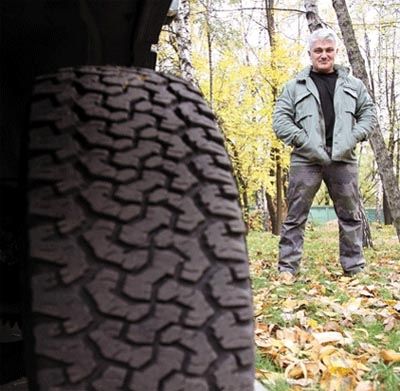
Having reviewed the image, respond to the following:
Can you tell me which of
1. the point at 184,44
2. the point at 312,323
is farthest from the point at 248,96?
the point at 312,323

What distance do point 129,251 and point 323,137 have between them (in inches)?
156

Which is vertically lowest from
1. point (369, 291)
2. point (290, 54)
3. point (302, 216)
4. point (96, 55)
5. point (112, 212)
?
point (369, 291)

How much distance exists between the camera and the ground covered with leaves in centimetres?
199

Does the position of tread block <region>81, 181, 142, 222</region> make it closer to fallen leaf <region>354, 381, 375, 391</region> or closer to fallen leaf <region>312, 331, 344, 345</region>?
fallen leaf <region>354, 381, 375, 391</region>

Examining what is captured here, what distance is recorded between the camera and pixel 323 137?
4.72 metres

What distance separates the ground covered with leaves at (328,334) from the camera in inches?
78.4

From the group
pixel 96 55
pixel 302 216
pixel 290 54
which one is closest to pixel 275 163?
pixel 290 54

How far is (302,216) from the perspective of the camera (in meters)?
4.87

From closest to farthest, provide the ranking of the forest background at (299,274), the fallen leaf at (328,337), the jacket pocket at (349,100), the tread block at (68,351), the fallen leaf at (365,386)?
the tread block at (68,351), the fallen leaf at (365,386), the forest background at (299,274), the fallen leaf at (328,337), the jacket pocket at (349,100)

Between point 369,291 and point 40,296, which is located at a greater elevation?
point 40,296

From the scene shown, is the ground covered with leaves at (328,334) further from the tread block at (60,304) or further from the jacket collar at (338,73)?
the jacket collar at (338,73)

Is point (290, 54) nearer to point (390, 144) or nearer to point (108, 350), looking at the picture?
point (390, 144)

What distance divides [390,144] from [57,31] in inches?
990

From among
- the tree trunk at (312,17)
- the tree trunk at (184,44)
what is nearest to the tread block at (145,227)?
the tree trunk at (184,44)
